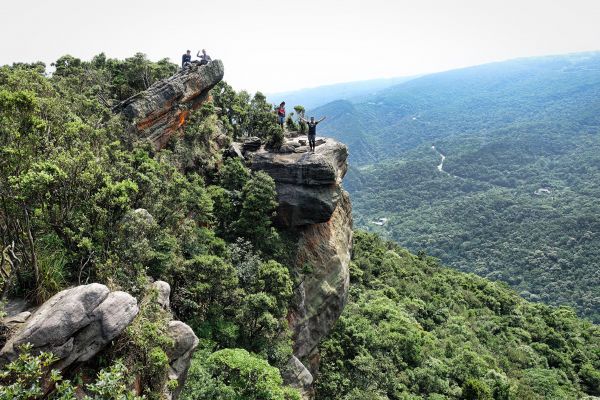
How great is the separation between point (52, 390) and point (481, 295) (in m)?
70.0

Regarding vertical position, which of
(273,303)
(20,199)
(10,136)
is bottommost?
(273,303)

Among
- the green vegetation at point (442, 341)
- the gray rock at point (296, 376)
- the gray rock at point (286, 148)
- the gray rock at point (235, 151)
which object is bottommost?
the green vegetation at point (442, 341)

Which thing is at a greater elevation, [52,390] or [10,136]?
[10,136]

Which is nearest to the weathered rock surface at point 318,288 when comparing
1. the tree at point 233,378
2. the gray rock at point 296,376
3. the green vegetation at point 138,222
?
the green vegetation at point 138,222

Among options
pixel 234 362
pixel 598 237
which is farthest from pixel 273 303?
pixel 598 237

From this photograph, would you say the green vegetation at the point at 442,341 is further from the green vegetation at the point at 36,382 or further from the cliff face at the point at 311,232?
the green vegetation at the point at 36,382

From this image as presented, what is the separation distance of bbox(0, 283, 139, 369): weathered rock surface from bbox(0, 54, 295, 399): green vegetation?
57 centimetres

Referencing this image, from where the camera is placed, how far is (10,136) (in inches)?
420

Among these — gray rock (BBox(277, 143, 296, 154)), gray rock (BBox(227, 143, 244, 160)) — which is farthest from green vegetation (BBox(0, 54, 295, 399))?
gray rock (BBox(227, 143, 244, 160))

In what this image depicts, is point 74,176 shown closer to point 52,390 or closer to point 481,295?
point 52,390

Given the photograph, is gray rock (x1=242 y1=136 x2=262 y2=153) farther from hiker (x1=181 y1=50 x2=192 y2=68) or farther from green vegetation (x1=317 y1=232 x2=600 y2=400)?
green vegetation (x1=317 y1=232 x2=600 y2=400)

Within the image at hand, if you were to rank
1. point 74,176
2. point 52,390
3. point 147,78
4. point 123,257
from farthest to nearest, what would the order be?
point 147,78 → point 123,257 → point 74,176 → point 52,390

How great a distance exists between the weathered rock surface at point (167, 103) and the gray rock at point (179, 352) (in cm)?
1799

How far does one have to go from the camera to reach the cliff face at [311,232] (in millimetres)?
25422
